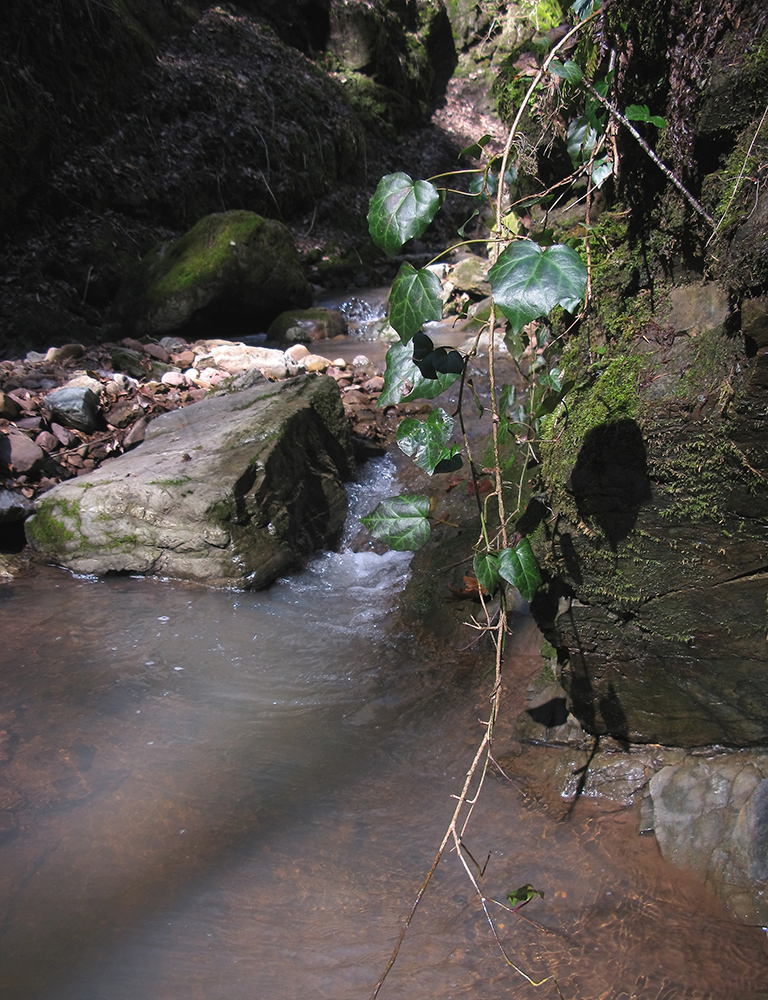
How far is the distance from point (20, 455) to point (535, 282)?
3.67 m

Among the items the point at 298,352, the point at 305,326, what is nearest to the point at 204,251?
the point at 305,326

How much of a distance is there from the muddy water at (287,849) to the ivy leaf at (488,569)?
2.49 ft

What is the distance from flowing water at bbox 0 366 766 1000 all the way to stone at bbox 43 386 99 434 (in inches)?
77.5

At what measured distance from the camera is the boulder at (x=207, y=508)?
3.26m

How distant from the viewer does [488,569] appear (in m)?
1.64

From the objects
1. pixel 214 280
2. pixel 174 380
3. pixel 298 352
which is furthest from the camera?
pixel 214 280

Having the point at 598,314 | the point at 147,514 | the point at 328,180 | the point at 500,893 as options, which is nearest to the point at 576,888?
the point at 500,893

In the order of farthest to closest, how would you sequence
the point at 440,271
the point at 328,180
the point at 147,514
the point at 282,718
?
the point at 328,180, the point at 440,271, the point at 147,514, the point at 282,718

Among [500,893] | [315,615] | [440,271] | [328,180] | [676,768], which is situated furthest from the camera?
[328,180]

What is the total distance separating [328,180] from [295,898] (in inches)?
508

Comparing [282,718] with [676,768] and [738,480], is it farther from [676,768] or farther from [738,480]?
[738,480]

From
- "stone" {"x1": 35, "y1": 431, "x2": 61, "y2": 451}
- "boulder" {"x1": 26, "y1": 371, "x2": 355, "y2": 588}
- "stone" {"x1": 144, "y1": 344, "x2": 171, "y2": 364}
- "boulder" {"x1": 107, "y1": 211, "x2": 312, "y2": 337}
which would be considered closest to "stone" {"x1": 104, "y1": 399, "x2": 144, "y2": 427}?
"stone" {"x1": 35, "y1": 431, "x2": 61, "y2": 451}

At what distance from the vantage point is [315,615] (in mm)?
3049

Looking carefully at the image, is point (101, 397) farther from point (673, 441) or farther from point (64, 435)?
point (673, 441)
